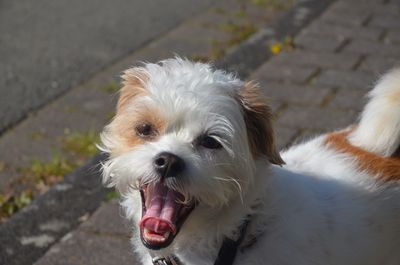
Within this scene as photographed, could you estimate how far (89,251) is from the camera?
3.89 meters

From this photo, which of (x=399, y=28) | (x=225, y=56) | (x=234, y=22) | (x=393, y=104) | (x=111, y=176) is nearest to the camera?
(x=111, y=176)

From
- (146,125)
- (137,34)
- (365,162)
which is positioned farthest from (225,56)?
(146,125)

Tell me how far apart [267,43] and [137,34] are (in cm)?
146

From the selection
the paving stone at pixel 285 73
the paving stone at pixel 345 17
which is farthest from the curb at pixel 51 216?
the paving stone at pixel 345 17

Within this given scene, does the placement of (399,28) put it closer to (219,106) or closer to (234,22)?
(234,22)

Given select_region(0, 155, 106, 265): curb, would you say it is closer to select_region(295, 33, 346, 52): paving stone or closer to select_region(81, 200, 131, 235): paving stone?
select_region(81, 200, 131, 235): paving stone

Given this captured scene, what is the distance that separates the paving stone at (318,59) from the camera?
6.19 m

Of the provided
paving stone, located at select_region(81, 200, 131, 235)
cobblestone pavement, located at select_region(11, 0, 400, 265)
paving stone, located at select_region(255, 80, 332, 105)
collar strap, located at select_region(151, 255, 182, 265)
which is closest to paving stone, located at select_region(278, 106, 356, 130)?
cobblestone pavement, located at select_region(11, 0, 400, 265)

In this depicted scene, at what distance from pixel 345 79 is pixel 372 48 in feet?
2.79

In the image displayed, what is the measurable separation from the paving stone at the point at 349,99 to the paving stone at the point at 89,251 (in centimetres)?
213

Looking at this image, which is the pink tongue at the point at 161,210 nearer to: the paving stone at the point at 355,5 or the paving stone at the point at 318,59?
the paving stone at the point at 318,59

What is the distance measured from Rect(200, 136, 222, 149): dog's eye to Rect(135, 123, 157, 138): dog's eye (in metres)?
0.19

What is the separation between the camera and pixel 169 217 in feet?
8.96

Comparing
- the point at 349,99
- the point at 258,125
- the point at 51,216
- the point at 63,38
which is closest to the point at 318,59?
the point at 349,99
